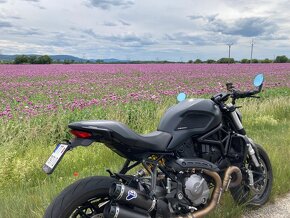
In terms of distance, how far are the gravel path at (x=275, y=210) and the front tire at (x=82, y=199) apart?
1.92m

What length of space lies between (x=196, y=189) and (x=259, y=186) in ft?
4.63

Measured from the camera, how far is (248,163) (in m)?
4.03

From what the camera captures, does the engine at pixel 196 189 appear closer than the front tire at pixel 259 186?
Yes

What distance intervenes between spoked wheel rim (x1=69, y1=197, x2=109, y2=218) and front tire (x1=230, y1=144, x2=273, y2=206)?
186 cm

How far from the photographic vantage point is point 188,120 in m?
3.16

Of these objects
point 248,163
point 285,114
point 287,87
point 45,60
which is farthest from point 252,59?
point 248,163

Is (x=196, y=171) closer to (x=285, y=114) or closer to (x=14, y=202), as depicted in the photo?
(x=14, y=202)

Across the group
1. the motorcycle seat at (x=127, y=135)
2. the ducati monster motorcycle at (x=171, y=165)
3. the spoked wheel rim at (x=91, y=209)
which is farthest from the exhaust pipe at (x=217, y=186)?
the spoked wheel rim at (x=91, y=209)

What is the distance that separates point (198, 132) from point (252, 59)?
211ft

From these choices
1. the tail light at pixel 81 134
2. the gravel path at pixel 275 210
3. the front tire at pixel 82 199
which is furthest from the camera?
the gravel path at pixel 275 210

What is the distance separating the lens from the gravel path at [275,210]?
395cm

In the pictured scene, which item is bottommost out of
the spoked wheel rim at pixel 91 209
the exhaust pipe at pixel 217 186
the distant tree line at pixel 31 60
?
the distant tree line at pixel 31 60

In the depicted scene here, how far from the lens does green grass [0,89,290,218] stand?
384 cm

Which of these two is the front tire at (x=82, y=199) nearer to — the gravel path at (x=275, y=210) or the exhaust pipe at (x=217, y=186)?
the exhaust pipe at (x=217, y=186)
